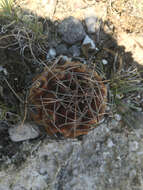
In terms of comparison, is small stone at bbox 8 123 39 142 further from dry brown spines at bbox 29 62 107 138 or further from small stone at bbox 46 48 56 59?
small stone at bbox 46 48 56 59

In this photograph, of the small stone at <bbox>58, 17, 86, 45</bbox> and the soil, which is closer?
the soil

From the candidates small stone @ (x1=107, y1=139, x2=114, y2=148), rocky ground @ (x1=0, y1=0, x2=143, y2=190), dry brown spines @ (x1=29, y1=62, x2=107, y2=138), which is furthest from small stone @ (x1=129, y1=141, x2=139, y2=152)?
dry brown spines @ (x1=29, y1=62, x2=107, y2=138)

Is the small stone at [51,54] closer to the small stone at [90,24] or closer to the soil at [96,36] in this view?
the soil at [96,36]

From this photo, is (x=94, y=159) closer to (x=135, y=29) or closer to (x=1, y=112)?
(x=1, y=112)

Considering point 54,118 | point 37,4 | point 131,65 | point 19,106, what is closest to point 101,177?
point 54,118

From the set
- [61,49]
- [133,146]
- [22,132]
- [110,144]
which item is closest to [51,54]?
[61,49]

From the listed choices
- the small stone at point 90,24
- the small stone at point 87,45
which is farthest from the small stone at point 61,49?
the small stone at point 90,24
